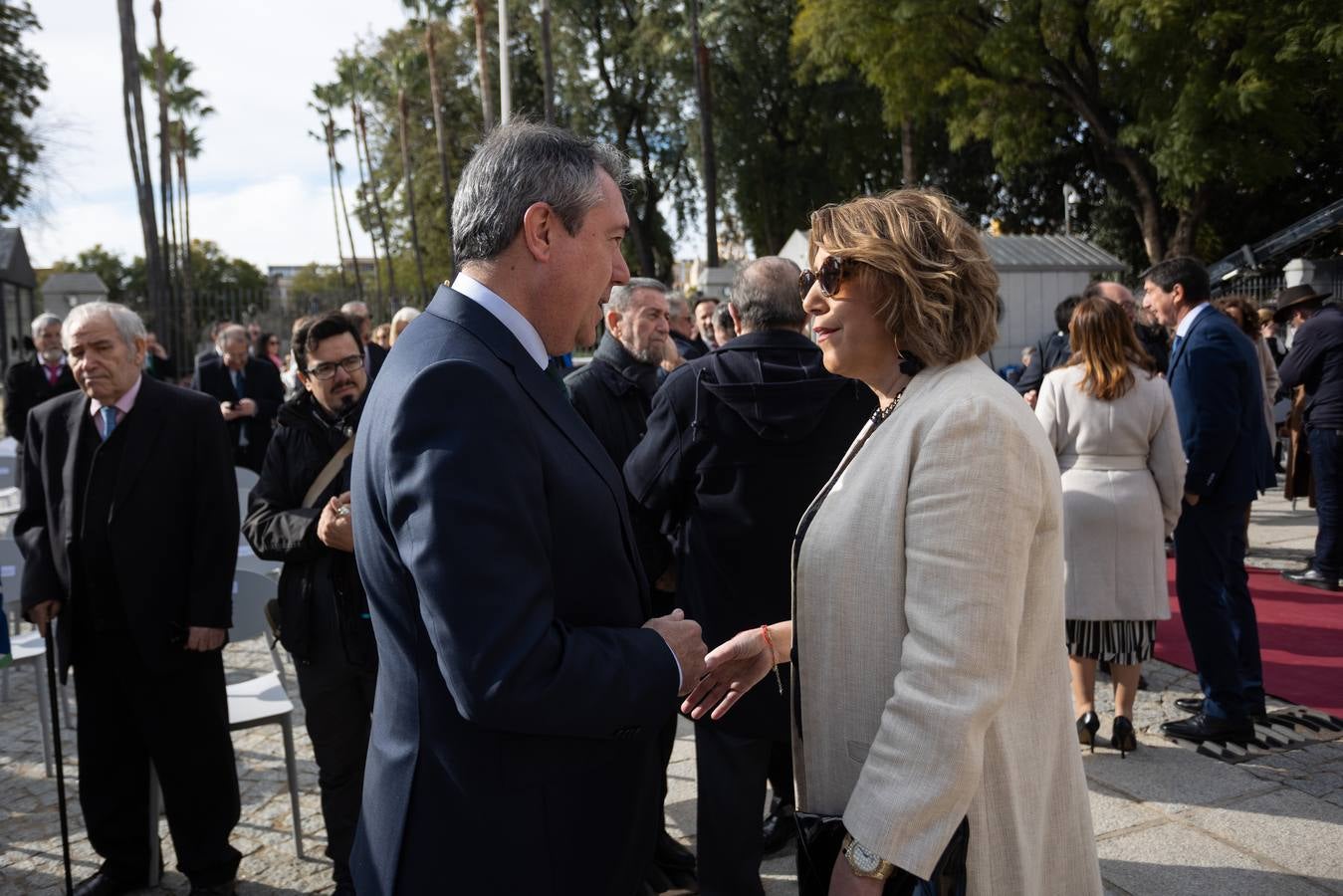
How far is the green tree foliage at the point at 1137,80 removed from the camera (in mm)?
19422

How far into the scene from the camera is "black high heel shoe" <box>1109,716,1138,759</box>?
15.0 ft

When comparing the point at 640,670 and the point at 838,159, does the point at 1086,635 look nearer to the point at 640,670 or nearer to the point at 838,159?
the point at 640,670

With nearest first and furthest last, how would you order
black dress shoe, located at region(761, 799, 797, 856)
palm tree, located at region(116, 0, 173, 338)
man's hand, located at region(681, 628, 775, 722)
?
man's hand, located at region(681, 628, 775, 722) < black dress shoe, located at region(761, 799, 797, 856) < palm tree, located at region(116, 0, 173, 338)

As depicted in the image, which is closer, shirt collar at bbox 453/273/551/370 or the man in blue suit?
shirt collar at bbox 453/273/551/370

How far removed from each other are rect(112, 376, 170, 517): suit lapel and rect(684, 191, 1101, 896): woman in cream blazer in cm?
247

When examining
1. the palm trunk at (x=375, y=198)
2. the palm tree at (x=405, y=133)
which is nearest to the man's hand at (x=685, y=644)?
the palm tree at (x=405, y=133)

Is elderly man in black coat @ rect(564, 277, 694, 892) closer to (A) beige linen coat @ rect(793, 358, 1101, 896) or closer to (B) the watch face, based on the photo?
(A) beige linen coat @ rect(793, 358, 1101, 896)

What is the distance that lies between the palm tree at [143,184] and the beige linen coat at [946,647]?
19.1 meters

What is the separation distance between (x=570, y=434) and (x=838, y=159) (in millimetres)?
32443

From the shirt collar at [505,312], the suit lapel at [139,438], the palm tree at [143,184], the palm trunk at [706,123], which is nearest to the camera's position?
the shirt collar at [505,312]

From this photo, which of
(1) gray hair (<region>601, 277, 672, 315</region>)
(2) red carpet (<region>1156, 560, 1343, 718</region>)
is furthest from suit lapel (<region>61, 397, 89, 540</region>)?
(2) red carpet (<region>1156, 560, 1343, 718</region>)

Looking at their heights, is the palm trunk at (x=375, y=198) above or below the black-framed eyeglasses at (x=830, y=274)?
above

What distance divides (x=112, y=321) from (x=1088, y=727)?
4273mm

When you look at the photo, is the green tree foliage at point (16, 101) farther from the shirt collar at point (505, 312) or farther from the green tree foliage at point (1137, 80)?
the shirt collar at point (505, 312)
